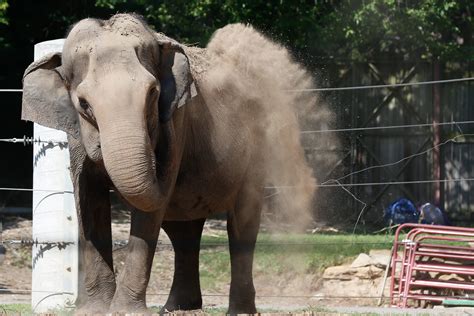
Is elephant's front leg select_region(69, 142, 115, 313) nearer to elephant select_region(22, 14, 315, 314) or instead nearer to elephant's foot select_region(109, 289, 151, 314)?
elephant select_region(22, 14, 315, 314)

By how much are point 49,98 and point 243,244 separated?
8.00ft

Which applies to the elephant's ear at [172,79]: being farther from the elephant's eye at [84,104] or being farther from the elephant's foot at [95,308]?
the elephant's foot at [95,308]

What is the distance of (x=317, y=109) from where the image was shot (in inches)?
457

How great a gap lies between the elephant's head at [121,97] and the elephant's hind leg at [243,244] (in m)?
1.82

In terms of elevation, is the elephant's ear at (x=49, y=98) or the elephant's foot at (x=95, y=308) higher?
the elephant's ear at (x=49, y=98)

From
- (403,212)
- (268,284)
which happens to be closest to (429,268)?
(268,284)

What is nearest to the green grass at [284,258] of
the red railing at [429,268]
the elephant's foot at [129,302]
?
the red railing at [429,268]

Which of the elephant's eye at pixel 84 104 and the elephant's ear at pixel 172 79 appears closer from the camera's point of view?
the elephant's eye at pixel 84 104

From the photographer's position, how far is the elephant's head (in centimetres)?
712

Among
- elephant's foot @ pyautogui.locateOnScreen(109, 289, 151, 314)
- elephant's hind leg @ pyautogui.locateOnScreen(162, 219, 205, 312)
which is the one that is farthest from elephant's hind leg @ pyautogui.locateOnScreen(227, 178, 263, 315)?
elephant's foot @ pyautogui.locateOnScreen(109, 289, 151, 314)

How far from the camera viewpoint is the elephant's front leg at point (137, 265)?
25.2 ft

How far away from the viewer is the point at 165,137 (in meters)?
7.91

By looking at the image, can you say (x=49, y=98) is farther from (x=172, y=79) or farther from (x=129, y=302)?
(x=129, y=302)

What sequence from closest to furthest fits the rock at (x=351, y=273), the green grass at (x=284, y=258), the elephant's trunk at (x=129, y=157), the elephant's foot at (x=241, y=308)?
the elephant's trunk at (x=129, y=157) → the elephant's foot at (x=241, y=308) → the rock at (x=351, y=273) → the green grass at (x=284, y=258)
